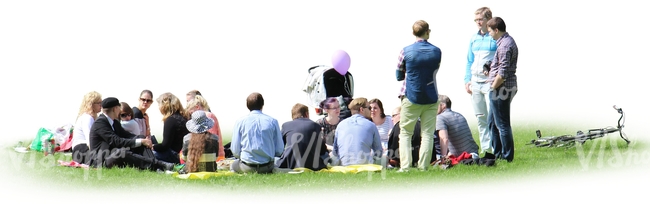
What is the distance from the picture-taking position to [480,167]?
16391mm

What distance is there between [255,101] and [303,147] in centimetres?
100

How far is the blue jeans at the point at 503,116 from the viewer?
16578 millimetres

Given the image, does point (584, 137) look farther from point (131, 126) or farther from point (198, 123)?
point (131, 126)

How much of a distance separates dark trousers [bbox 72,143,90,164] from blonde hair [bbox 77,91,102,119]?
0.54 meters

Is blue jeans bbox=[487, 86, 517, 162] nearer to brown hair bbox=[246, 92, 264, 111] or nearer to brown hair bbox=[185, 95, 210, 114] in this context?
brown hair bbox=[246, 92, 264, 111]

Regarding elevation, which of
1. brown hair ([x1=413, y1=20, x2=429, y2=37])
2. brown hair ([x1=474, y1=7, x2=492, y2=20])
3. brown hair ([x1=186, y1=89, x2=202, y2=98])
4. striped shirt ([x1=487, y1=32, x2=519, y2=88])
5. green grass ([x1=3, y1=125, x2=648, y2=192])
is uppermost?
brown hair ([x1=474, y1=7, x2=492, y2=20])

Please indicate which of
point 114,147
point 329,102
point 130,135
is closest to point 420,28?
point 329,102

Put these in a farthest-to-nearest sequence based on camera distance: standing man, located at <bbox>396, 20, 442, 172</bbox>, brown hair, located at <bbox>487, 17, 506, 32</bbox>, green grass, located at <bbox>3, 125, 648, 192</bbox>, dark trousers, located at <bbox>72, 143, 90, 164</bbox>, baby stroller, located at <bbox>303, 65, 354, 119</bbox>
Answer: baby stroller, located at <bbox>303, 65, 354, 119</bbox>, dark trousers, located at <bbox>72, 143, 90, 164</bbox>, brown hair, located at <bbox>487, 17, 506, 32</bbox>, standing man, located at <bbox>396, 20, 442, 172</bbox>, green grass, located at <bbox>3, 125, 648, 192</bbox>

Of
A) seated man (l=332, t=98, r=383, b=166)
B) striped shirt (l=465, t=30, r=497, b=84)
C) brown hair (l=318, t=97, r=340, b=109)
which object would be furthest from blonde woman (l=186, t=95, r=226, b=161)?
striped shirt (l=465, t=30, r=497, b=84)

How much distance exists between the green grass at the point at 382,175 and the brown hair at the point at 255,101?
100 centimetres

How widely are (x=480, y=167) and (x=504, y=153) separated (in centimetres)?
82

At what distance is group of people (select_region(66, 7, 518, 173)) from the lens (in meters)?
16.0

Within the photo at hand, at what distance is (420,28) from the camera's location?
15812mm

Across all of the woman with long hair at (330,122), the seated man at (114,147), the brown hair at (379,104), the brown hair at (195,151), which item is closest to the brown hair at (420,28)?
the brown hair at (379,104)
